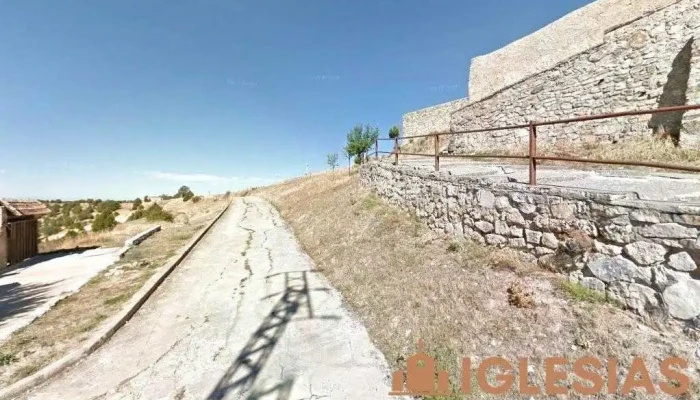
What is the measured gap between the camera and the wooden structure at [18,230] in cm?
918

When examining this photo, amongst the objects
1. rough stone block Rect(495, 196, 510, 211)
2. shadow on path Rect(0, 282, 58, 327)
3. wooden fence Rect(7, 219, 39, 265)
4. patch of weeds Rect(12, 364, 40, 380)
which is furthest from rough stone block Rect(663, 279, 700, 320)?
wooden fence Rect(7, 219, 39, 265)

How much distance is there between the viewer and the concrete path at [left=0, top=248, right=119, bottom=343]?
17.2 feet

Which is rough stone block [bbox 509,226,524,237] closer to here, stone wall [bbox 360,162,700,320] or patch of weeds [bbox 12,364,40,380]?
stone wall [bbox 360,162,700,320]

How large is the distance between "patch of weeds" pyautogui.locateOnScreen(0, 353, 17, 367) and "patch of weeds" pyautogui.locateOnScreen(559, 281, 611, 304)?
6.63 metres

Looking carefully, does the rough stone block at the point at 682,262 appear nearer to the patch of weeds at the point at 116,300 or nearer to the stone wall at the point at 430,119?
the patch of weeds at the point at 116,300

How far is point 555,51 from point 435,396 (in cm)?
2372

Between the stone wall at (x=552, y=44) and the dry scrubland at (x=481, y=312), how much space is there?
12187 millimetres

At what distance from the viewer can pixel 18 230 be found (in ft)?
32.2

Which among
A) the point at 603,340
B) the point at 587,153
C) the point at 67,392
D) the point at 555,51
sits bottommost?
the point at 67,392

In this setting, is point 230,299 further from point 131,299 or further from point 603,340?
point 603,340

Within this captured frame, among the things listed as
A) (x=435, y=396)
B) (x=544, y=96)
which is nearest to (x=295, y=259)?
(x=435, y=396)

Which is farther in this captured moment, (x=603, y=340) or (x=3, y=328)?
(x=3, y=328)

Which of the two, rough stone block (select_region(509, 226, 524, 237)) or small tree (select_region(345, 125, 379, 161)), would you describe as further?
small tree (select_region(345, 125, 379, 161))

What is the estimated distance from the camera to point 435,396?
9.19ft
